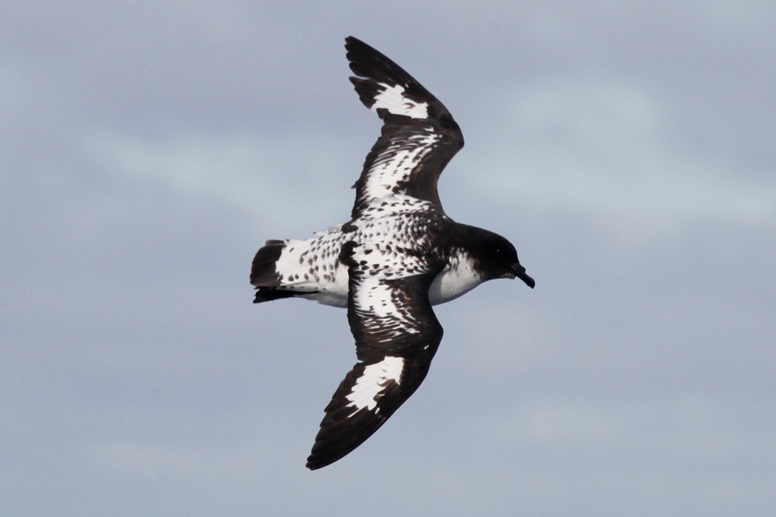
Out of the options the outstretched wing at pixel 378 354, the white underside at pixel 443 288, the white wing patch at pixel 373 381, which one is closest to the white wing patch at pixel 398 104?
the white underside at pixel 443 288

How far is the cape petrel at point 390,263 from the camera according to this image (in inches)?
676

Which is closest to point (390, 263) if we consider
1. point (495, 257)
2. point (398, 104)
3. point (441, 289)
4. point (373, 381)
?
point (441, 289)

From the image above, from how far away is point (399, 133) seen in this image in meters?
21.9

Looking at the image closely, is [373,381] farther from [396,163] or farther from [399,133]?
[399,133]

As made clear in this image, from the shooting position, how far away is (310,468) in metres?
16.1

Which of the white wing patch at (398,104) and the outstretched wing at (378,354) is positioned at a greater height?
the white wing patch at (398,104)

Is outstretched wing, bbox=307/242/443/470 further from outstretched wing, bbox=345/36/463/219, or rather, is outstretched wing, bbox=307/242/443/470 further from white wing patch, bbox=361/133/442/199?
white wing patch, bbox=361/133/442/199

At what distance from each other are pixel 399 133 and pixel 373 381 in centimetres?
588

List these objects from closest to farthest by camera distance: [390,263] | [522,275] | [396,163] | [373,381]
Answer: [373,381] < [390,263] < [522,275] < [396,163]

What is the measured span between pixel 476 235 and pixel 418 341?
249cm

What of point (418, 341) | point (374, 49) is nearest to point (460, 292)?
point (418, 341)

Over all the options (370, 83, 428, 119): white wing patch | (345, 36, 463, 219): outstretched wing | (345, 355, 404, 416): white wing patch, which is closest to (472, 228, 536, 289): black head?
(345, 36, 463, 219): outstretched wing

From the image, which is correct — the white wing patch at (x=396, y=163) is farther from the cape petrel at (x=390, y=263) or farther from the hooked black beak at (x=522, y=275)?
the hooked black beak at (x=522, y=275)

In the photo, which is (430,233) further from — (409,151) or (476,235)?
(409,151)
